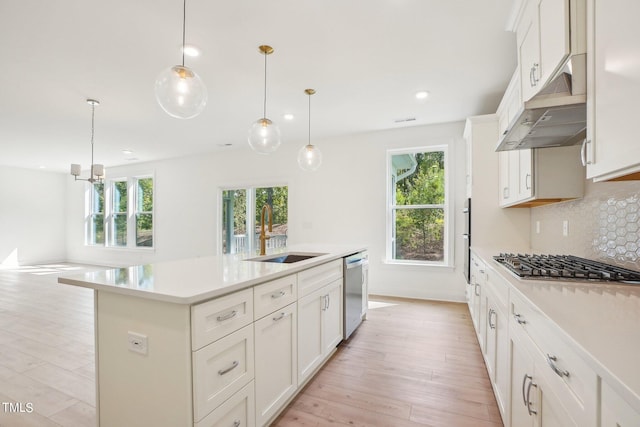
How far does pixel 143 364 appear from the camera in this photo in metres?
1.33

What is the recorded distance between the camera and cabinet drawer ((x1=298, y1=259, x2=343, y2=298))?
2096 millimetres

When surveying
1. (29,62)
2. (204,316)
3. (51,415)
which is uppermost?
(29,62)

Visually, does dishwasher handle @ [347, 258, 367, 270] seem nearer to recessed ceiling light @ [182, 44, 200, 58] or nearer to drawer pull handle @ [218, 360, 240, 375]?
drawer pull handle @ [218, 360, 240, 375]

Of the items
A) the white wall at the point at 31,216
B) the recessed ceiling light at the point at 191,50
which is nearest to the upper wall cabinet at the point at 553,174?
the recessed ceiling light at the point at 191,50

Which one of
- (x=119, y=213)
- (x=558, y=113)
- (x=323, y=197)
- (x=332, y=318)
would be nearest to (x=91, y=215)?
(x=119, y=213)

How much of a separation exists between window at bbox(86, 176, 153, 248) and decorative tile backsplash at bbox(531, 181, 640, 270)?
7880 millimetres

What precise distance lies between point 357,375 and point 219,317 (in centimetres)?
151

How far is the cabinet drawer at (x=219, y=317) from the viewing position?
124 centimetres

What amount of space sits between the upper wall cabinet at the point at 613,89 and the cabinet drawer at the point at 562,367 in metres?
0.63

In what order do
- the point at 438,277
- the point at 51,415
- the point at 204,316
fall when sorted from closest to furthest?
the point at 204,316, the point at 51,415, the point at 438,277

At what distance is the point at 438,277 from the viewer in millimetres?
4484

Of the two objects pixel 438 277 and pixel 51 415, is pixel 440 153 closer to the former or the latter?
pixel 438 277

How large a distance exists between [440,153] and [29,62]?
16.4 ft

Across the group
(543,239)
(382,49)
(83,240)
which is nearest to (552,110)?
(382,49)
